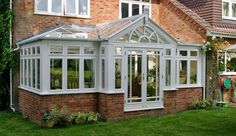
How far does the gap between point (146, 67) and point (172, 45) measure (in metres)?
1.57

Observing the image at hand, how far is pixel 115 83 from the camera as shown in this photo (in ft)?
40.7

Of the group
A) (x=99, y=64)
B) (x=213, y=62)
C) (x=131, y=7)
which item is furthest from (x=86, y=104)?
(x=131, y=7)

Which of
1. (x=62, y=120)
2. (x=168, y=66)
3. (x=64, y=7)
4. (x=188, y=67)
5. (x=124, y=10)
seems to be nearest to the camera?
(x=62, y=120)

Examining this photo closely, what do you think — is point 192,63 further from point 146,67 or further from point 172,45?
point 146,67

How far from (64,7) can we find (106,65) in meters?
4.60

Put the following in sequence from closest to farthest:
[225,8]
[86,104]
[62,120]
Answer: [62,120] < [86,104] < [225,8]

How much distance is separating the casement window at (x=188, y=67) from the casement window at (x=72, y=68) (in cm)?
450

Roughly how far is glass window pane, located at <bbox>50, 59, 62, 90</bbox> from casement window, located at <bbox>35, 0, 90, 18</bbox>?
153 inches

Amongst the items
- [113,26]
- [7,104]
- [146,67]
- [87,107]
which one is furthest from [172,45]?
[7,104]

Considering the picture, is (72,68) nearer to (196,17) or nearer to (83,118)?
(83,118)

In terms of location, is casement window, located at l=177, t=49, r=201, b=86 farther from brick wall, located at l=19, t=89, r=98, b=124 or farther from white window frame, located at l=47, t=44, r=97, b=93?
brick wall, located at l=19, t=89, r=98, b=124

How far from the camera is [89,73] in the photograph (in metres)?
12.6

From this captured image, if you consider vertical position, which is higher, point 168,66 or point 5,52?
point 5,52

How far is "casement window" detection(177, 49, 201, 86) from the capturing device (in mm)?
15281
